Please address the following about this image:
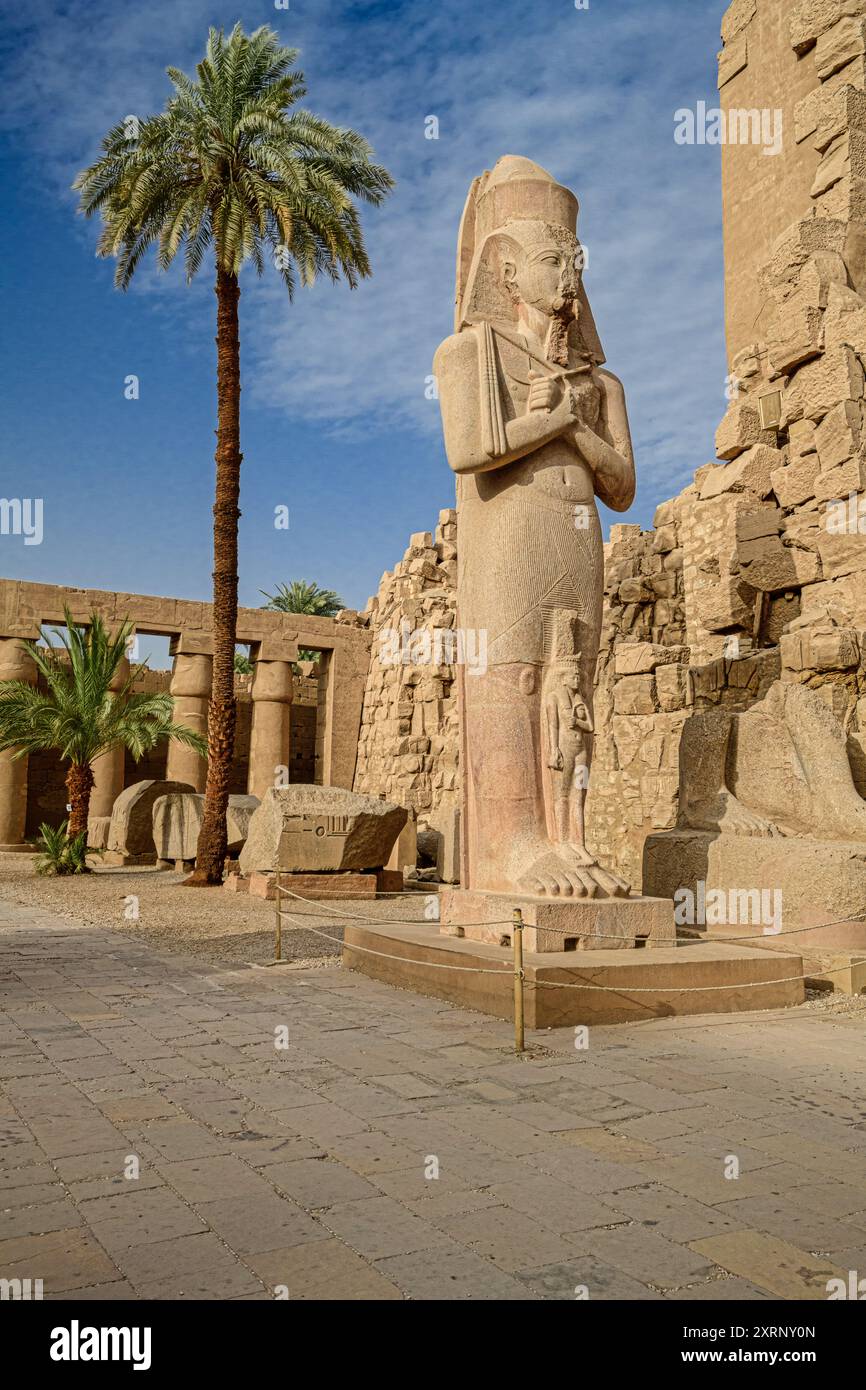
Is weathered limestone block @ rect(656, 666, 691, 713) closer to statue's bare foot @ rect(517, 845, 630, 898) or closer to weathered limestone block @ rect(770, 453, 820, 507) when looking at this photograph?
weathered limestone block @ rect(770, 453, 820, 507)

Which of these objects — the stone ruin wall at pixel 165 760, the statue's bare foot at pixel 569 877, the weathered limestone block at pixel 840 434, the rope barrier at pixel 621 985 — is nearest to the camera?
the rope barrier at pixel 621 985

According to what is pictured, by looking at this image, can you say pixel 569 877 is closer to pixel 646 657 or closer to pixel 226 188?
pixel 646 657

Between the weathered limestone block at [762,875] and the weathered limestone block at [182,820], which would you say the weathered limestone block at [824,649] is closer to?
the weathered limestone block at [762,875]

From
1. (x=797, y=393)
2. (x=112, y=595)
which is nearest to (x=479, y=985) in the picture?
(x=797, y=393)

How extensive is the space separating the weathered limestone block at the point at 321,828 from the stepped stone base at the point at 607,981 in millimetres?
5895

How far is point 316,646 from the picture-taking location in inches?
879

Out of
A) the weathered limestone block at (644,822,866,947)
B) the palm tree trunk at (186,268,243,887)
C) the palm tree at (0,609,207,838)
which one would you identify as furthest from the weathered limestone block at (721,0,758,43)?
the palm tree at (0,609,207,838)

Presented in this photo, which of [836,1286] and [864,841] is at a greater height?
[864,841]

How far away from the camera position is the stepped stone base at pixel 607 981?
4.46m

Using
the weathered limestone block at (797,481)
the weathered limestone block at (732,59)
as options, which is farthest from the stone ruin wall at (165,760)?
the weathered limestone block at (797,481)

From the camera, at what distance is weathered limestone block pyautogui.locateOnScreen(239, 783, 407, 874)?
11320mm

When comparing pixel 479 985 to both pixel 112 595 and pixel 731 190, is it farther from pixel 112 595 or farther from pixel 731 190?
pixel 112 595

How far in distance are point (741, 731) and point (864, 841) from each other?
1110mm

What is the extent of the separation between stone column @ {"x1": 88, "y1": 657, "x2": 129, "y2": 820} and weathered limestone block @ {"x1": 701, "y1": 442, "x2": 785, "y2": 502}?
12.8 metres
